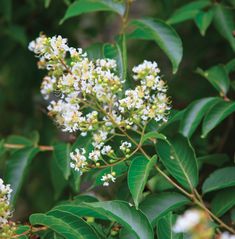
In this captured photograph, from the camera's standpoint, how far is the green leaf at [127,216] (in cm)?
128

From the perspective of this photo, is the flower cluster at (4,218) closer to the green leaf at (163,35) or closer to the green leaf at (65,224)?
the green leaf at (65,224)

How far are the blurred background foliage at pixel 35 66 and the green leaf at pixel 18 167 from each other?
0.52 metres

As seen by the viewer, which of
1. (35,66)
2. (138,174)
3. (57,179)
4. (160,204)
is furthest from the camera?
(35,66)

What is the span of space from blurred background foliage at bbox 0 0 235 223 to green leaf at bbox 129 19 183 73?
538 mm

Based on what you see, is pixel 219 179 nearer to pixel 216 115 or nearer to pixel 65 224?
pixel 216 115

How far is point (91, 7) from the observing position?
1.82m

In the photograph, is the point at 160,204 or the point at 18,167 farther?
the point at 18,167

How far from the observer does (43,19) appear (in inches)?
108

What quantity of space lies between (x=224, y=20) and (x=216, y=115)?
0.55 meters

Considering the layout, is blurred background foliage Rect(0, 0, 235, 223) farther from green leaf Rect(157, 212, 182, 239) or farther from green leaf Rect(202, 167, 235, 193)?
green leaf Rect(157, 212, 182, 239)

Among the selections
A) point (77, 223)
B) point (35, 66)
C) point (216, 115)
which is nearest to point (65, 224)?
point (77, 223)

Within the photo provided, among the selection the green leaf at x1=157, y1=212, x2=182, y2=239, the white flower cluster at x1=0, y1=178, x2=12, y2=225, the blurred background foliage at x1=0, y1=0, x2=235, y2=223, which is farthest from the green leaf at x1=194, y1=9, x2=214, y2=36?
the white flower cluster at x1=0, y1=178, x2=12, y2=225

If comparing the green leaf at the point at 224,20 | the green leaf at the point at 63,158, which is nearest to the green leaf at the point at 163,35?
the green leaf at the point at 224,20

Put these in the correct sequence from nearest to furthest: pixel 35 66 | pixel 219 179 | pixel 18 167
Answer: pixel 219 179 < pixel 18 167 < pixel 35 66
